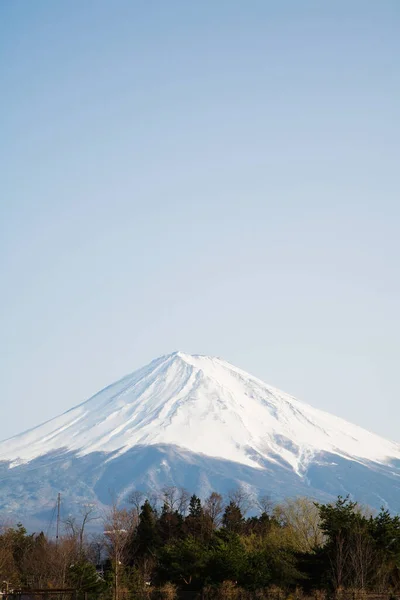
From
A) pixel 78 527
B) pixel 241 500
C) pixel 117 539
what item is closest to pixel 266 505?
pixel 78 527

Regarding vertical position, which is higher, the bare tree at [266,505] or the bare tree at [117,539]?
the bare tree at [266,505]

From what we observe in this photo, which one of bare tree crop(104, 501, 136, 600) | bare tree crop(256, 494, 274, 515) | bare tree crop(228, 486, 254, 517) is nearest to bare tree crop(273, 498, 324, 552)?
bare tree crop(104, 501, 136, 600)

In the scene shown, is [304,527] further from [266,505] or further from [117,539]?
[266,505]

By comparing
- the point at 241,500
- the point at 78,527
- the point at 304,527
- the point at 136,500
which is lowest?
the point at 304,527

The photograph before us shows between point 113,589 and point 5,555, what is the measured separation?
45.2ft

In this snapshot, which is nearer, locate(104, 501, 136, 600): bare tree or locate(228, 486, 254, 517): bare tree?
locate(104, 501, 136, 600): bare tree

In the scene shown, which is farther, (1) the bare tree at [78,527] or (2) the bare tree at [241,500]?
(2) the bare tree at [241,500]

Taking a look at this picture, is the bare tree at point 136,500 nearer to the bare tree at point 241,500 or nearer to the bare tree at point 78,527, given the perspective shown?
the bare tree at point 78,527

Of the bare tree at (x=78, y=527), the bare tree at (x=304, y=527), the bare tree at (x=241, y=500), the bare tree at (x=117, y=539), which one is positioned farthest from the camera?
the bare tree at (x=241, y=500)

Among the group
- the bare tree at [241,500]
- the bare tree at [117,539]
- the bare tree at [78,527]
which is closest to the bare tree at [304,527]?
the bare tree at [117,539]

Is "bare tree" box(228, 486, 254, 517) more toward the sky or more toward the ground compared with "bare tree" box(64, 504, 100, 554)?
more toward the sky

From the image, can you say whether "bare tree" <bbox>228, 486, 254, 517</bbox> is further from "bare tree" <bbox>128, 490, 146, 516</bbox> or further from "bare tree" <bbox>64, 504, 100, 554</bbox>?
"bare tree" <bbox>64, 504, 100, 554</bbox>

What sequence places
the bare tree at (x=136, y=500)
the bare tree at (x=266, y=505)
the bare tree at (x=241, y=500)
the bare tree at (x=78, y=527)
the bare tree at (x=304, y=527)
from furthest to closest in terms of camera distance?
the bare tree at (x=266, y=505)
the bare tree at (x=241, y=500)
the bare tree at (x=136, y=500)
the bare tree at (x=78, y=527)
the bare tree at (x=304, y=527)

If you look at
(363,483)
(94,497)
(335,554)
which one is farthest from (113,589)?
(363,483)
